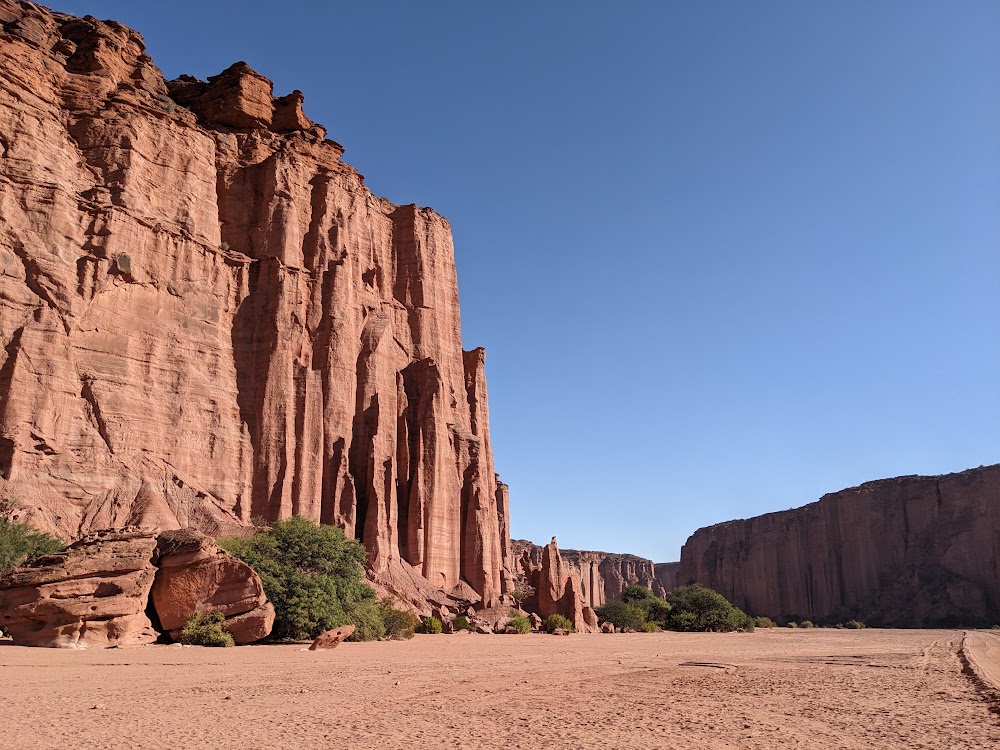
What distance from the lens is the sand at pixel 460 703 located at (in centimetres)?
852

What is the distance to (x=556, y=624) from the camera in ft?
143

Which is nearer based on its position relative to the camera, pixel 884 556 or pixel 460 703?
pixel 460 703

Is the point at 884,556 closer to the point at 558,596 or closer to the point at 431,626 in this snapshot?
the point at 558,596

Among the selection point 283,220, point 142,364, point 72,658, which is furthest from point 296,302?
point 72,658

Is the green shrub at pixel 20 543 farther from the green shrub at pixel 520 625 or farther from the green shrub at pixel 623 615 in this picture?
the green shrub at pixel 623 615

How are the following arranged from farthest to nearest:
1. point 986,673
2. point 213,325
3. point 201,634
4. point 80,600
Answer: point 213,325, point 201,634, point 986,673, point 80,600

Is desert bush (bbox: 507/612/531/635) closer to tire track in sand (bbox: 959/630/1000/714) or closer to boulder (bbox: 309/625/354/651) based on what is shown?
boulder (bbox: 309/625/354/651)

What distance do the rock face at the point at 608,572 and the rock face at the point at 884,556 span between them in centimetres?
2285

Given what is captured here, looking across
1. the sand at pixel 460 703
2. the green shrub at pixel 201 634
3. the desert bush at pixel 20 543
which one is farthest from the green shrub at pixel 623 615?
the desert bush at pixel 20 543

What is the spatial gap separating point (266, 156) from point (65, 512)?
28186mm

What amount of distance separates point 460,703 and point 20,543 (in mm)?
22241

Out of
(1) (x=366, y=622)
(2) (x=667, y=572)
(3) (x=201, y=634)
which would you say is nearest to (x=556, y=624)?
(1) (x=366, y=622)

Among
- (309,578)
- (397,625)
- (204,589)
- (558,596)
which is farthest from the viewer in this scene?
(558,596)

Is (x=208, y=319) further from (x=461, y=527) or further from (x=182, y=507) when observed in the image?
(x=461, y=527)
